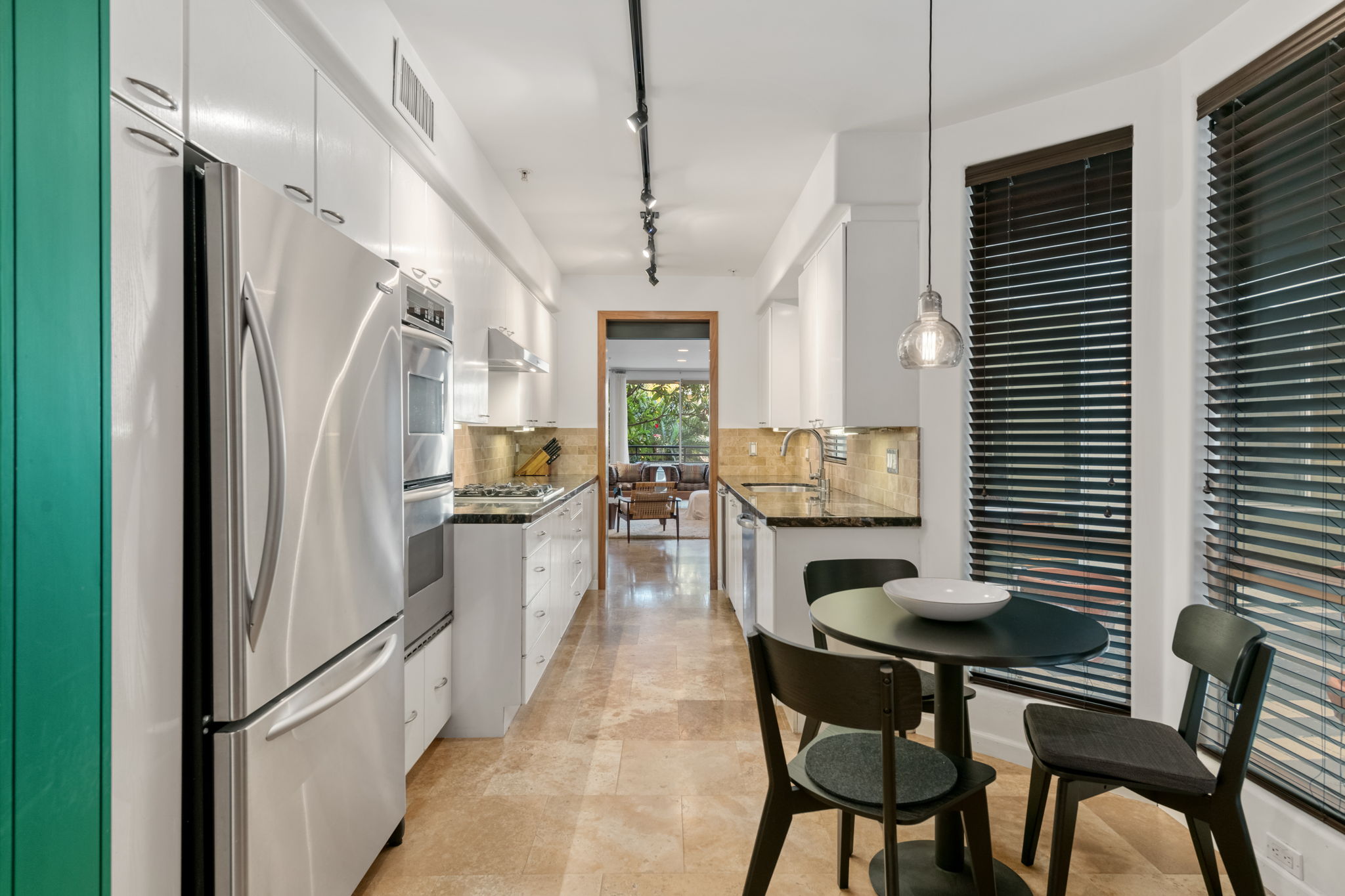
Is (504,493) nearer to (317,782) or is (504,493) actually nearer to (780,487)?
(317,782)

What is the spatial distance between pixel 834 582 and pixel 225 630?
71.6 inches

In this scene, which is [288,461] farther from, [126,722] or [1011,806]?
[1011,806]

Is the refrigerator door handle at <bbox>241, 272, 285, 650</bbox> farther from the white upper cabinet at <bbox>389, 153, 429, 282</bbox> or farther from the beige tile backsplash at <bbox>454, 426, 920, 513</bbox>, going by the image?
the beige tile backsplash at <bbox>454, 426, 920, 513</bbox>

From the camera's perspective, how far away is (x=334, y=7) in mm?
1837

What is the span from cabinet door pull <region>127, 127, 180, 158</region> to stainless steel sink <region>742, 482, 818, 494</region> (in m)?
3.89

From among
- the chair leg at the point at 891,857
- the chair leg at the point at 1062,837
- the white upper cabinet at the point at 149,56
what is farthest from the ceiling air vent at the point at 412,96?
the chair leg at the point at 1062,837

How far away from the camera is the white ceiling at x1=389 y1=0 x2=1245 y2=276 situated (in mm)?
2207

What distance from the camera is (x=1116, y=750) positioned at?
174 centimetres

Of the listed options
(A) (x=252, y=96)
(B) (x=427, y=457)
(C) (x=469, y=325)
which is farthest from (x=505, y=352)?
(A) (x=252, y=96)

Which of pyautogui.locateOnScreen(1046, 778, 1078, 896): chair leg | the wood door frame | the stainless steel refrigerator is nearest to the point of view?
the stainless steel refrigerator

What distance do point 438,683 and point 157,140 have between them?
81.4 inches

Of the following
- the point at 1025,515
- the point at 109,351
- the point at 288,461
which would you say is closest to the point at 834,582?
the point at 1025,515

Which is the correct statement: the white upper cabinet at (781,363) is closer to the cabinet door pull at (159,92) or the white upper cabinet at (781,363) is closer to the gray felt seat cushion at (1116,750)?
the gray felt seat cushion at (1116,750)

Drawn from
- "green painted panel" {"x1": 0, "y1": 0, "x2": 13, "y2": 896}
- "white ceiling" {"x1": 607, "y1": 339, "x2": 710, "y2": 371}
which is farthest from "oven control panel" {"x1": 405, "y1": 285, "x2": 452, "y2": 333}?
"white ceiling" {"x1": 607, "y1": 339, "x2": 710, "y2": 371}
